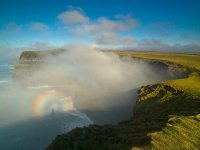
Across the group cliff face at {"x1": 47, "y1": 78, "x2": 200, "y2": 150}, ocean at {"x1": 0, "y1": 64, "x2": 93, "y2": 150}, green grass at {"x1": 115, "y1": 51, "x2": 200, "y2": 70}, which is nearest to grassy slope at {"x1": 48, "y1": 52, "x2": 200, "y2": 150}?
cliff face at {"x1": 47, "y1": 78, "x2": 200, "y2": 150}

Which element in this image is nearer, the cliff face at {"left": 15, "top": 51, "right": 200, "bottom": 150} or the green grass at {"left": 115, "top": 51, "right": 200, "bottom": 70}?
the cliff face at {"left": 15, "top": 51, "right": 200, "bottom": 150}

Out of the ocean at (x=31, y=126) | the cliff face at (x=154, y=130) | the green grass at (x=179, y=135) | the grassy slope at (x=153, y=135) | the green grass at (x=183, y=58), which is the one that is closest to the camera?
the green grass at (x=179, y=135)

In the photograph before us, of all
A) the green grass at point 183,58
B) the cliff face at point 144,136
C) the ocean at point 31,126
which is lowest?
the ocean at point 31,126

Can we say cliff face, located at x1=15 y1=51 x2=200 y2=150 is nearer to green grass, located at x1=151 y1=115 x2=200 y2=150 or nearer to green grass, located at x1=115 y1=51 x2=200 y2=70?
green grass, located at x1=151 y1=115 x2=200 y2=150

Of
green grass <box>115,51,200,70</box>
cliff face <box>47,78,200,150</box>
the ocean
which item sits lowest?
the ocean

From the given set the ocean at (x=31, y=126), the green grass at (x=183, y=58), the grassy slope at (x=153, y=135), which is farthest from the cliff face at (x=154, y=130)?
the green grass at (x=183, y=58)

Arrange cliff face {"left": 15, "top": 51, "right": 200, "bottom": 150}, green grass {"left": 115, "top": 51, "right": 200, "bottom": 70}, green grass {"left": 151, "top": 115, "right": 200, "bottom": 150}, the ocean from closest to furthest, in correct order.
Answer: green grass {"left": 151, "top": 115, "right": 200, "bottom": 150}, cliff face {"left": 15, "top": 51, "right": 200, "bottom": 150}, the ocean, green grass {"left": 115, "top": 51, "right": 200, "bottom": 70}

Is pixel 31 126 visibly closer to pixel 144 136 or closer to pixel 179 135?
pixel 144 136

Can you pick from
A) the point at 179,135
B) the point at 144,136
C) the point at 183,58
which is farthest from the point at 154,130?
the point at 183,58

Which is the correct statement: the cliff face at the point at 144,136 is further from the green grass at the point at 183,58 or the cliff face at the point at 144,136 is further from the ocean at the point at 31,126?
the green grass at the point at 183,58

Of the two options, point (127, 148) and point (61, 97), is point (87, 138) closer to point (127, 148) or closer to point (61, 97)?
point (127, 148)

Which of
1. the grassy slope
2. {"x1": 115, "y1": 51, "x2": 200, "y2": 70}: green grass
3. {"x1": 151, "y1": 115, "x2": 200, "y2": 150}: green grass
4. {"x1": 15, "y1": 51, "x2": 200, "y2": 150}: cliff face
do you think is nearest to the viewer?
{"x1": 151, "y1": 115, "x2": 200, "y2": 150}: green grass
